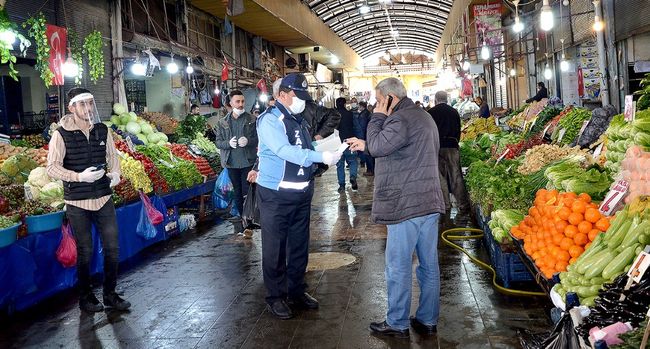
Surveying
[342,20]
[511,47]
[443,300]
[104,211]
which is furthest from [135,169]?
[342,20]

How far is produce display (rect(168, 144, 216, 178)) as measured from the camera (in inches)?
427

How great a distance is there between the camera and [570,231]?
457 centimetres

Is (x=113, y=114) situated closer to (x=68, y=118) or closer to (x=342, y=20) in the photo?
(x=68, y=118)

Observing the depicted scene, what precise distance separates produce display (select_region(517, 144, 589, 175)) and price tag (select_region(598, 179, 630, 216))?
272 centimetres

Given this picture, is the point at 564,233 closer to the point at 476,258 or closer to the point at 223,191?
the point at 476,258

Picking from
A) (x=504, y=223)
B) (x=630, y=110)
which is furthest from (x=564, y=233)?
(x=630, y=110)

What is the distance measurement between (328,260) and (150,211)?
2.54 metres

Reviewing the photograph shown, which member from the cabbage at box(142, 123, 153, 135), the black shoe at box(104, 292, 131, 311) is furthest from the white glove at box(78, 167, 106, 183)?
the cabbage at box(142, 123, 153, 135)

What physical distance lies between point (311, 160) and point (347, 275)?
77.6 inches

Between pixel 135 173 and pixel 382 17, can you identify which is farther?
Result: pixel 382 17

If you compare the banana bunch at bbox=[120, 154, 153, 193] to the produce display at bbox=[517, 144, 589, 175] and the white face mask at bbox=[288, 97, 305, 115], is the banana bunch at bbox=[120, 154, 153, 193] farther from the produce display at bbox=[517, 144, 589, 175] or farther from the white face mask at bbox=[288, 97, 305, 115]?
the produce display at bbox=[517, 144, 589, 175]

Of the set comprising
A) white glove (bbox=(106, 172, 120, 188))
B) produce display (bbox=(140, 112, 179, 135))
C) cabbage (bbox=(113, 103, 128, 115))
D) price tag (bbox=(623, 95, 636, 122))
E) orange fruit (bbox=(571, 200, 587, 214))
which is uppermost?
cabbage (bbox=(113, 103, 128, 115))

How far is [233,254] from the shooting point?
7930 millimetres

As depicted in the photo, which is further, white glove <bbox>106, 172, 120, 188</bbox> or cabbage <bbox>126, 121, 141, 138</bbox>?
cabbage <bbox>126, 121, 141, 138</bbox>
